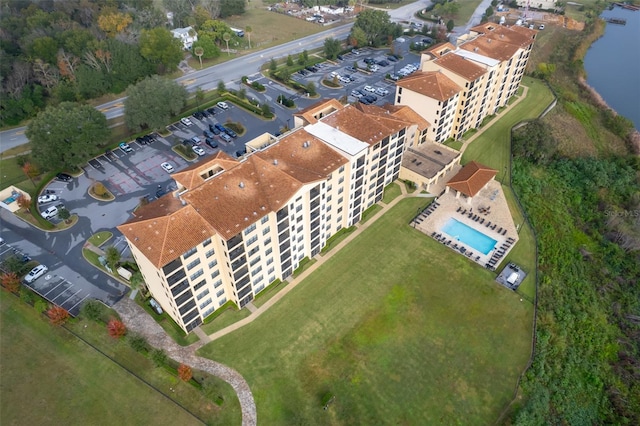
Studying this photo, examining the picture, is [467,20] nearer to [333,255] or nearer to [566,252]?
[566,252]

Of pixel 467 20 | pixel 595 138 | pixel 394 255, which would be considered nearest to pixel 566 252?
pixel 394 255

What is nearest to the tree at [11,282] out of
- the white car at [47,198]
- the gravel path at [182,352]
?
the gravel path at [182,352]

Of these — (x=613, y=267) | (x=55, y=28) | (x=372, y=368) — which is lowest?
(x=613, y=267)

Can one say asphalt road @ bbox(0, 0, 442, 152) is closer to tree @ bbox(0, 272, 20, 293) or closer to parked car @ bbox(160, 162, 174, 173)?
parked car @ bbox(160, 162, 174, 173)

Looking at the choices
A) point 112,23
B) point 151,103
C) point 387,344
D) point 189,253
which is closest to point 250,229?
point 189,253

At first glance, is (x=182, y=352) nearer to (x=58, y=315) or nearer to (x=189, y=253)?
(x=189, y=253)
